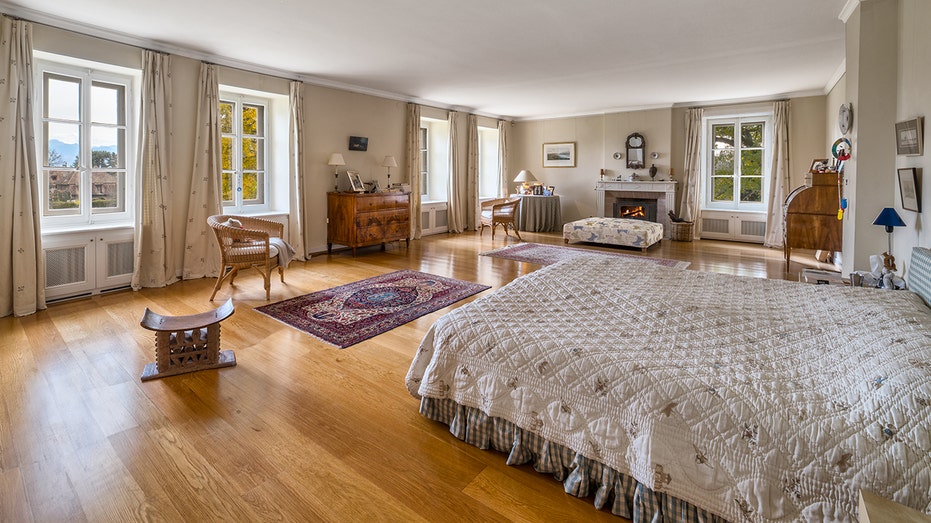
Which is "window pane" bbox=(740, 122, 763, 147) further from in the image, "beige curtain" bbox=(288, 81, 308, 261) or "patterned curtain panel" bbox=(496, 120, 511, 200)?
"beige curtain" bbox=(288, 81, 308, 261)

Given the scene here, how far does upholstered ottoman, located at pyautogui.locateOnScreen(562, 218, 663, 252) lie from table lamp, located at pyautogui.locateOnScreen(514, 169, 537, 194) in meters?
2.28

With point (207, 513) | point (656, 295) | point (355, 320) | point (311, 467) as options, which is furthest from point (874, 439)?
point (355, 320)

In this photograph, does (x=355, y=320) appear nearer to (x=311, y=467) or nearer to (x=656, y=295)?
(x=311, y=467)

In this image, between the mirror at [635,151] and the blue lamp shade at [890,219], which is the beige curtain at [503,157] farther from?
the blue lamp shade at [890,219]

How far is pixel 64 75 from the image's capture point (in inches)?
185

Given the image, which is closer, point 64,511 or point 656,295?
point 64,511

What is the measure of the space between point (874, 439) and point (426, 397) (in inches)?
Result: 68.6

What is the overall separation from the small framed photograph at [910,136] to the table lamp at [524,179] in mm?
7121

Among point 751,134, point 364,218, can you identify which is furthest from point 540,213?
point 364,218

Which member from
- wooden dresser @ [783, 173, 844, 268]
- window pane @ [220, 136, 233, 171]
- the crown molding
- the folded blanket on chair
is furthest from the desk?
the crown molding

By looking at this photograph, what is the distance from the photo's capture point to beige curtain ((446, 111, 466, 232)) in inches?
369

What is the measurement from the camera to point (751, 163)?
8664 mm

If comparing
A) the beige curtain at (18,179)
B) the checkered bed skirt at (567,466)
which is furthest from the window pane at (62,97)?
the checkered bed skirt at (567,466)

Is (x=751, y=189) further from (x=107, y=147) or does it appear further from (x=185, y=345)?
(x=107, y=147)
